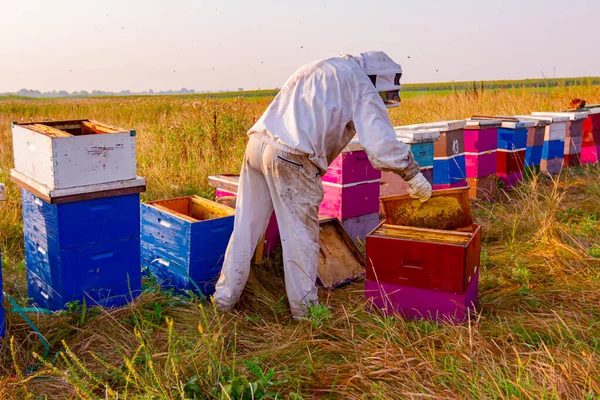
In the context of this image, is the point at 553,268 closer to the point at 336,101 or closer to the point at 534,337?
the point at 534,337

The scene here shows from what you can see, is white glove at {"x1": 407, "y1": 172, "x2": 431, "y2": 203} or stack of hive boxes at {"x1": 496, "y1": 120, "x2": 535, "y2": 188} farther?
stack of hive boxes at {"x1": 496, "y1": 120, "x2": 535, "y2": 188}

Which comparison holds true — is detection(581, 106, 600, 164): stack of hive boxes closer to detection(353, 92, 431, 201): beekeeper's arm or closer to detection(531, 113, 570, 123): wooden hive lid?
detection(531, 113, 570, 123): wooden hive lid

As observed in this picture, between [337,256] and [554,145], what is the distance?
4894 millimetres

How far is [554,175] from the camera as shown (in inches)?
322

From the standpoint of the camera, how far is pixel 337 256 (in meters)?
4.47

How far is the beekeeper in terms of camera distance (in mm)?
3363

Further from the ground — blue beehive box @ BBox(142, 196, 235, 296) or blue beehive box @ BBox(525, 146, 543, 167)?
blue beehive box @ BBox(525, 146, 543, 167)

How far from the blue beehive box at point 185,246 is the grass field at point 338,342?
0.55 feet

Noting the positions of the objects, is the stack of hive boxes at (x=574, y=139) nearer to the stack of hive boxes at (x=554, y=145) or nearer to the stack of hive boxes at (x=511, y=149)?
the stack of hive boxes at (x=554, y=145)

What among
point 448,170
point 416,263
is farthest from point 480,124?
point 416,263

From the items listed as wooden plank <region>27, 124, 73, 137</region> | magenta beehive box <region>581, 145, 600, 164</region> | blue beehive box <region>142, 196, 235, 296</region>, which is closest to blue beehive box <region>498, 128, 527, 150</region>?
magenta beehive box <region>581, 145, 600, 164</region>

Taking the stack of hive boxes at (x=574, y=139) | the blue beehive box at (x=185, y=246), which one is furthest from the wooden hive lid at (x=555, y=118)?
the blue beehive box at (x=185, y=246)

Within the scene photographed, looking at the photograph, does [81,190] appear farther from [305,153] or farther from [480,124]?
[480,124]

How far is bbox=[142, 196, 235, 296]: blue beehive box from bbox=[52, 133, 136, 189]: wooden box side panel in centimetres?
54
